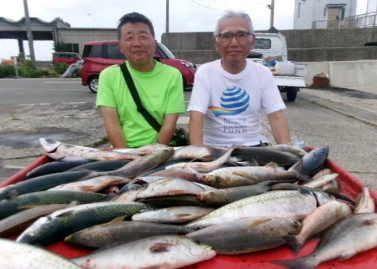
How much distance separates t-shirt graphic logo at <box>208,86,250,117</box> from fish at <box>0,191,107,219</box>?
1636 millimetres

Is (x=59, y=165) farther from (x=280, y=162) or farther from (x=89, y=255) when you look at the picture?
(x=280, y=162)

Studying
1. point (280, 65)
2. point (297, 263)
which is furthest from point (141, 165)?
point (280, 65)

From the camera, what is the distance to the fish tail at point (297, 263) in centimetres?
131

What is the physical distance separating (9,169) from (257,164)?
391 cm

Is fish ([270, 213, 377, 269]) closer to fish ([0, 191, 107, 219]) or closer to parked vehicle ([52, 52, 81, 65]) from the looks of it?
fish ([0, 191, 107, 219])

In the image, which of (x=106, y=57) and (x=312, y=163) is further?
(x=106, y=57)

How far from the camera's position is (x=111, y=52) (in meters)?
13.5

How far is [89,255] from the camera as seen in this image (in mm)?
1344

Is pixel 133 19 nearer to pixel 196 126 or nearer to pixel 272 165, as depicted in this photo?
pixel 196 126

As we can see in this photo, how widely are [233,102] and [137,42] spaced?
1.00 metres

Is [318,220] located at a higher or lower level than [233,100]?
lower

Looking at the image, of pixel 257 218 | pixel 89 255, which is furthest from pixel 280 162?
pixel 89 255

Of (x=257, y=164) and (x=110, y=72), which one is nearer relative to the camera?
(x=257, y=164)

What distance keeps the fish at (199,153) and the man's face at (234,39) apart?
1012 mm
